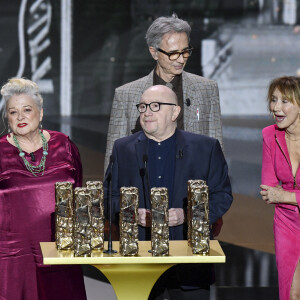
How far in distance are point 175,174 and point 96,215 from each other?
63cm

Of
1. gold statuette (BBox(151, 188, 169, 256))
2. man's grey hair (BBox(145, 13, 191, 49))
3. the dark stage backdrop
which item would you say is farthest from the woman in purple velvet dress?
the dark stage backdrop

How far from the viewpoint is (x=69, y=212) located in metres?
3.55

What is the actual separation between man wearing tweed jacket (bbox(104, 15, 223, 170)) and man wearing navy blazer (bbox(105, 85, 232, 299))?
63 centimetres

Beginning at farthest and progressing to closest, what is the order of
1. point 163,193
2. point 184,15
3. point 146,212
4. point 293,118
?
point 184,15 → point 293,118 → point 146,212 → point 163,193

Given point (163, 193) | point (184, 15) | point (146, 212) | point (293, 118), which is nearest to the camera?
point (163, 193)

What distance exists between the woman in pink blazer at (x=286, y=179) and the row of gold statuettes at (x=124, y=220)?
812 millimetres

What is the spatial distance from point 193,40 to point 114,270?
463cm

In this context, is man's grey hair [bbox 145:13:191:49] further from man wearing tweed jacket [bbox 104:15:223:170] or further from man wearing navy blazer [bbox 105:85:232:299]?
man wearing navy blazer [bbox 105:85:232:299]

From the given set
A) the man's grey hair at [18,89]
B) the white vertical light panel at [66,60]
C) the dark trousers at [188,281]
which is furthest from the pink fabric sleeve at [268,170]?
the white vertical light panel at [66,60]

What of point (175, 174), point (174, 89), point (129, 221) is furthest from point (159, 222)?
point (174, 89)

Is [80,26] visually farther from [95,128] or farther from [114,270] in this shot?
[114,270]

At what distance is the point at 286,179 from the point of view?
14.0ft

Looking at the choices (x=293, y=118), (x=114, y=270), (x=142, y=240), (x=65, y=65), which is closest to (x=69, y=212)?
(x=114, y=270)

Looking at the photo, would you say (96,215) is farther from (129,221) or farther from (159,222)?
(159,222)
